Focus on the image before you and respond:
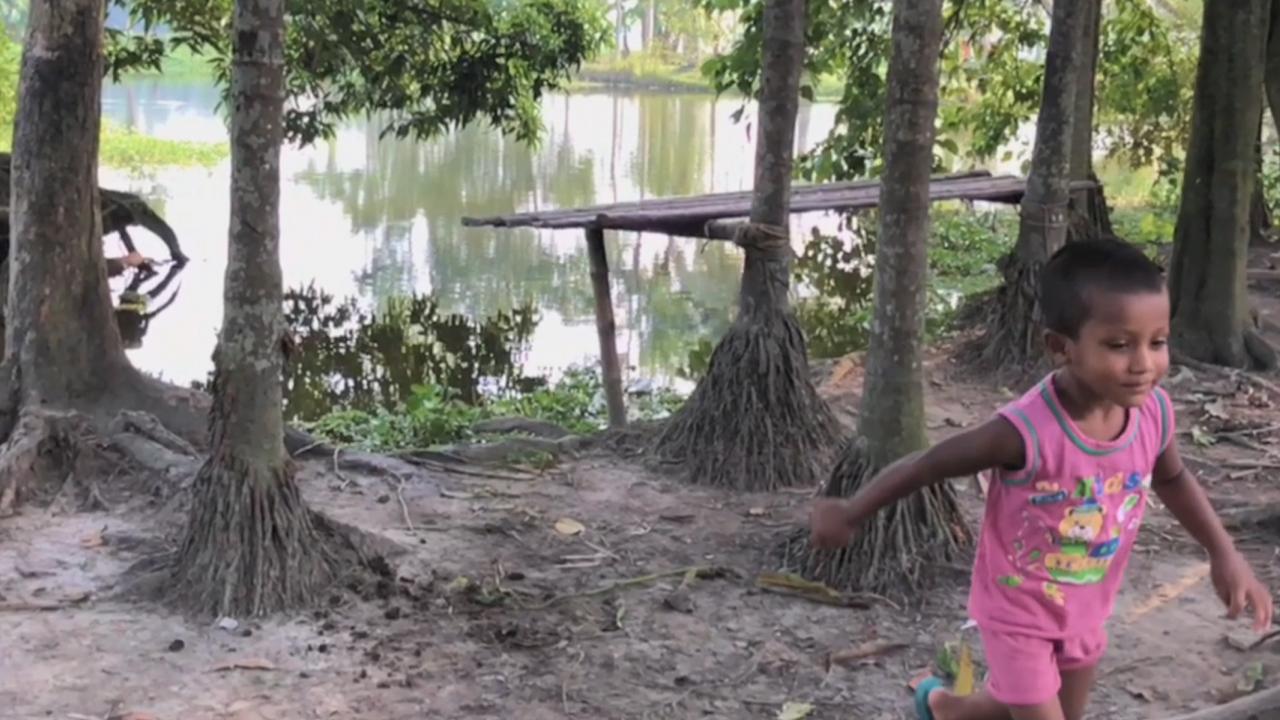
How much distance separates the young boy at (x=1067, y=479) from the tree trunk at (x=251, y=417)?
7.14 ft

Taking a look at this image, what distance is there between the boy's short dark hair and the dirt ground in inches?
62.9

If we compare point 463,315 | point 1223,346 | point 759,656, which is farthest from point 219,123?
point 759,656

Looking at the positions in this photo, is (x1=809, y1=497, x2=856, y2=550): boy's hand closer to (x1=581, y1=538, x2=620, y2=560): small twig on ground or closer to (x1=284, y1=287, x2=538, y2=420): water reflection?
(x1=581, y1=538, x2=620, y2=560): small twig on ground

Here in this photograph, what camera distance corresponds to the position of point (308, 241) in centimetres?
1725

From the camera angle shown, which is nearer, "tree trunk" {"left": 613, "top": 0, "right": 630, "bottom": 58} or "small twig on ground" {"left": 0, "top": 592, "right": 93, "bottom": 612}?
"small twig on ground" {"left": 0, "top": 592, "right": 93, "bottom": 612}

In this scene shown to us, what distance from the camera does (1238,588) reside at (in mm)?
2693

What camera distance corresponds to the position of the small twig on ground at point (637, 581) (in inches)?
176

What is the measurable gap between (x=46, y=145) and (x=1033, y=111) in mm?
11061

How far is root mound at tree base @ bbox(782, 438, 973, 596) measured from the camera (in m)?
4.52

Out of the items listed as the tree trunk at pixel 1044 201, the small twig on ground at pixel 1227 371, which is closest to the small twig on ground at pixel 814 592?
the tree trunk at pixel 1044 201

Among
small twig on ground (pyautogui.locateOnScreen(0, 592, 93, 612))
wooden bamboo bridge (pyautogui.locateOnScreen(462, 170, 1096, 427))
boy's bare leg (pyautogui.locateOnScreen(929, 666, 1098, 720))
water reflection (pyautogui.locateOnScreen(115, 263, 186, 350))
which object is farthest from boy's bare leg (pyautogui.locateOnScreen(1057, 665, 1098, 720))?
water reflection (pyautogui.locateOnScreen(115, 263, 186, 350))

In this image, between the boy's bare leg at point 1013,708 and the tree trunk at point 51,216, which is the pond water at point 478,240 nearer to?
the tree trunk at point 51,216

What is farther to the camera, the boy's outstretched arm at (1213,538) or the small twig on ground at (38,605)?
the small twig on ground at (38,605)

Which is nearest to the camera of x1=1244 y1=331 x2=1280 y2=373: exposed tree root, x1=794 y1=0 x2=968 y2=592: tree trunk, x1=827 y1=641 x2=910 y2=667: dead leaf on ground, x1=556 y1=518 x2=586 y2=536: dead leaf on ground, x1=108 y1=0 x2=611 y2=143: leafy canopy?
x1=827 y1=641 x2=910 y2=667: dead leaf on ground
